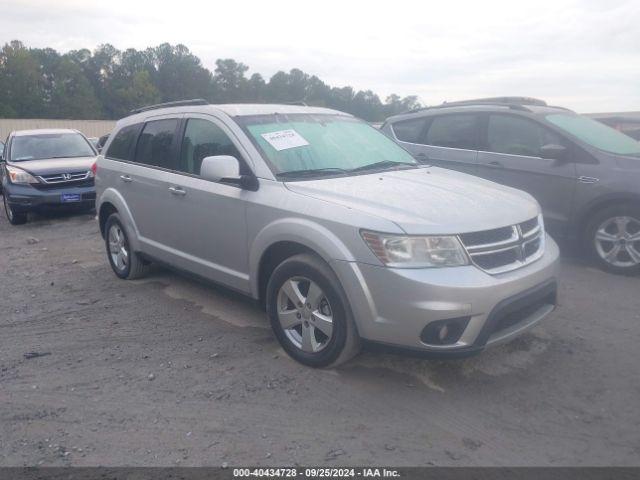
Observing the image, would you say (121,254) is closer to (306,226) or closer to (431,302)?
(306,226)

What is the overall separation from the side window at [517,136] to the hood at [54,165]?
7164 mm

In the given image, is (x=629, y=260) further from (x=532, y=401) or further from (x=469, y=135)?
(x=532, y=401)

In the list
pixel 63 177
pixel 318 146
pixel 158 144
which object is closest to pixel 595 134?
pixel 318 146

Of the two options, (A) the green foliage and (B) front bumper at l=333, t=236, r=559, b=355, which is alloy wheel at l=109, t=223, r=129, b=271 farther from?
(A) the green foliage

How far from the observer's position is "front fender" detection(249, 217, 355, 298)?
369cm

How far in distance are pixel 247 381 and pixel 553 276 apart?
7.21 feet

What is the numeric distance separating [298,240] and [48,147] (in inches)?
367

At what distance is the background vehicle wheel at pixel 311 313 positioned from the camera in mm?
3740

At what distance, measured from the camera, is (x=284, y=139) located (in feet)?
Result: 15.1

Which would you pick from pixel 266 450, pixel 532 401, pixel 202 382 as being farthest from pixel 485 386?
pixel 202 382

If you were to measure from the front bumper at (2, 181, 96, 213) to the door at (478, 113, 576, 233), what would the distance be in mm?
6825

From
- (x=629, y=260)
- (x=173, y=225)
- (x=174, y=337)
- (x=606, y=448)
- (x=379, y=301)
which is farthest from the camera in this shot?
(x=629, y=260)

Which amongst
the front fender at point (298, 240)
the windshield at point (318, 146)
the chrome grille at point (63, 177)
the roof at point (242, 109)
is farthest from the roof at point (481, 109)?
the chrome grille at point (63, 177)

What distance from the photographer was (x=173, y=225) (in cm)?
521
